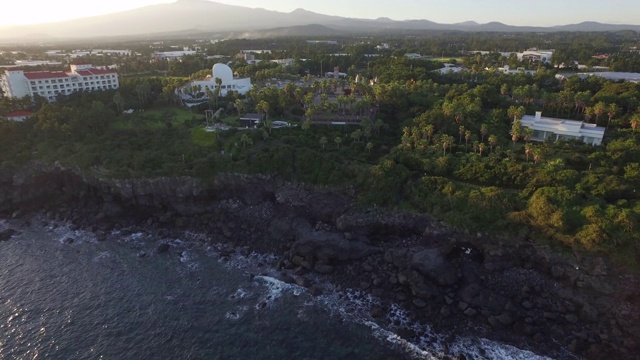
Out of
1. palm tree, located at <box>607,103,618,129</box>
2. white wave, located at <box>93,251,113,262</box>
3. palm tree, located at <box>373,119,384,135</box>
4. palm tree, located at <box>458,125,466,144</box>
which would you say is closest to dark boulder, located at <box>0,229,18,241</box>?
white wave, located at <box>93,251,113,262</box>

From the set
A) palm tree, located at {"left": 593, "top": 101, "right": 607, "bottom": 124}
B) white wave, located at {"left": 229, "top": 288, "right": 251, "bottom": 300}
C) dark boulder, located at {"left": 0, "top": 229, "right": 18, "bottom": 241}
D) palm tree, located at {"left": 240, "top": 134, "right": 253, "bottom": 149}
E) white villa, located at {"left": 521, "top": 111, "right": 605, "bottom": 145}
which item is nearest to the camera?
white wave, located at {"left": 229, "top": 288, "right": 251, "bottom": 300}

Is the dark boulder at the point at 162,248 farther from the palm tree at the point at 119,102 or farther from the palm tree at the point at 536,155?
the palm tree at the point at 536,155

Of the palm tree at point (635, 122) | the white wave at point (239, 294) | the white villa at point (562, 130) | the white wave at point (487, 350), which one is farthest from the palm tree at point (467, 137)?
the white wave at point (239, 294)

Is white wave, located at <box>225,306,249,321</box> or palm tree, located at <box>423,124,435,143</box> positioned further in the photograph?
palm tree, located at <box>423,124,435,143</box>

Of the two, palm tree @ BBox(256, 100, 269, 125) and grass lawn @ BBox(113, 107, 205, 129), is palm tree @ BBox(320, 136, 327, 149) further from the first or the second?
grass lawn @ BBox(113, 107, 205, 129)

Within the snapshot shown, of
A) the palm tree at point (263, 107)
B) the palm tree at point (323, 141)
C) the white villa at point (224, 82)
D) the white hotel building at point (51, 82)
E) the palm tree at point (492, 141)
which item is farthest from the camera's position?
the white villa at point (224, 82)

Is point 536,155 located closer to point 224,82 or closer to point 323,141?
point 323,141

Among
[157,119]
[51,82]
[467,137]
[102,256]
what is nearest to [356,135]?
[467,137]
